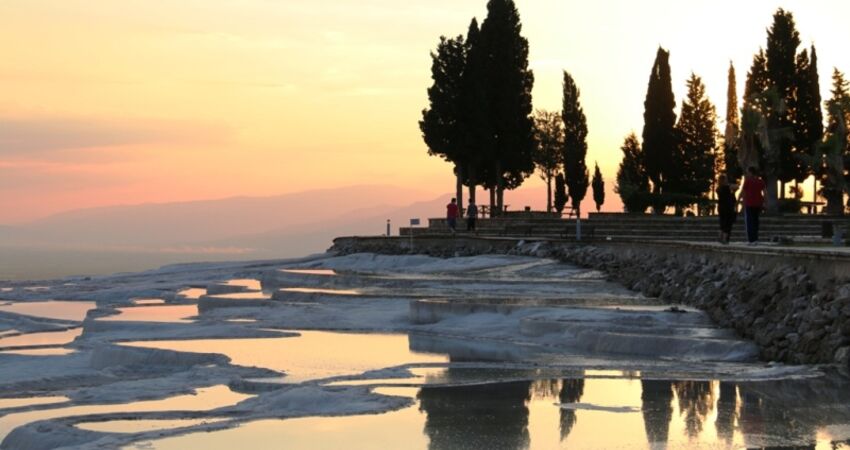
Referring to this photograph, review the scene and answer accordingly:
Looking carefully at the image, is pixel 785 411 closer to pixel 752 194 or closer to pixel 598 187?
pixel 752 194

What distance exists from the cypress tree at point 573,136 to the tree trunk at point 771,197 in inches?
862

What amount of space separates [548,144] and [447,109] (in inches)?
858

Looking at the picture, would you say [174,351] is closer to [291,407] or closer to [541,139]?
[291,407]

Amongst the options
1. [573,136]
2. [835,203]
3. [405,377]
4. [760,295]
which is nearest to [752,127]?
[835,203]

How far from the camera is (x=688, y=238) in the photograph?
4188 centimetres

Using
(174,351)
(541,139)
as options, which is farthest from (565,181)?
(174,351)

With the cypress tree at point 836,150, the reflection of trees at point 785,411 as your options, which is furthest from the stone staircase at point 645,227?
the reflection of trees at point 785,411

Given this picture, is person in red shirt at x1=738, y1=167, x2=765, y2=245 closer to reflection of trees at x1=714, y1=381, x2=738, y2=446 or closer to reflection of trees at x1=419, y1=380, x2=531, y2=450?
reflection of trees at x1=714, y1=381, x2=738, y2=446

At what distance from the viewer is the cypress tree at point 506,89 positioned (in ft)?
187

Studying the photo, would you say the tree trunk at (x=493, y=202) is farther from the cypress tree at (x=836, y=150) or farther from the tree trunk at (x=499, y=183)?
the cypress tree at (x=836, y=150)

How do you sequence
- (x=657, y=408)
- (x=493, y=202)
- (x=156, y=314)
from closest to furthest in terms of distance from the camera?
(x=657, y=408)
(x=156, y=314)
(x=493, y=202)

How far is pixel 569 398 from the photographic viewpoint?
13.8 m

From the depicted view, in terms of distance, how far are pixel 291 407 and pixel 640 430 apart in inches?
137

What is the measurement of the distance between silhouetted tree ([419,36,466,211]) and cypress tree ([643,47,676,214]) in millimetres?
8894
